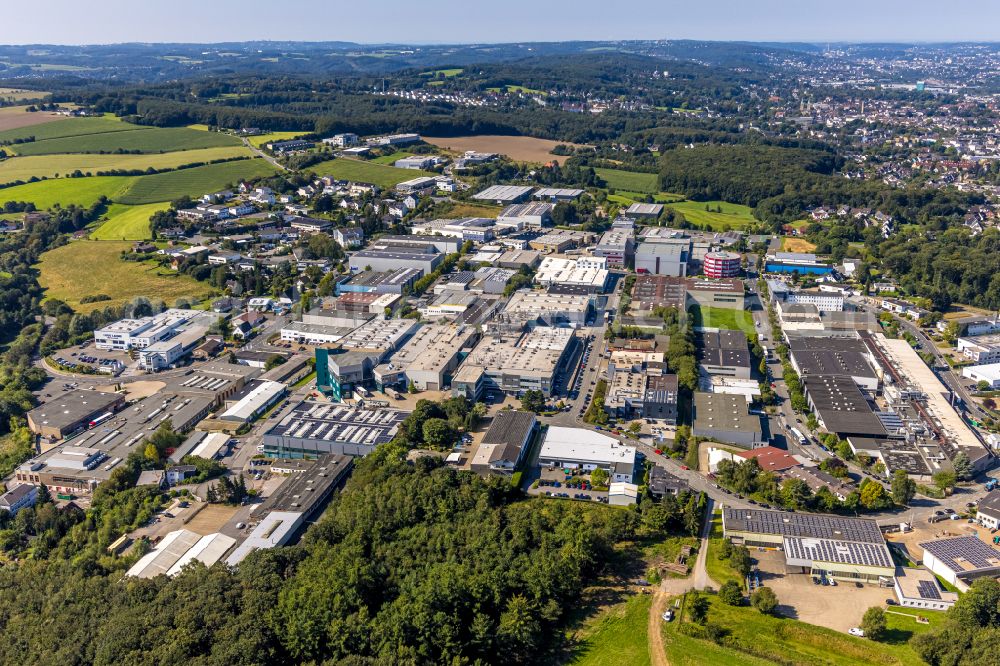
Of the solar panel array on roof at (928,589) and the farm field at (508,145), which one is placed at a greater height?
the farm field at (508,145)

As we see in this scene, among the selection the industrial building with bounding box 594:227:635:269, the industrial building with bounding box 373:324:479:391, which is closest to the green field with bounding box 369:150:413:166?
the industrial building with bounding box 594:227:635:269

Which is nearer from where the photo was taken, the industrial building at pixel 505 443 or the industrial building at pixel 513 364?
the industrial building at pixel 505 443

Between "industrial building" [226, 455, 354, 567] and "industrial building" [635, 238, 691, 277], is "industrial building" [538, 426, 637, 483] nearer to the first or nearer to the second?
"industrial building" [226, 455, 354, 567]

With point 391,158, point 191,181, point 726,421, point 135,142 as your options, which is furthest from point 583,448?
point 135,142

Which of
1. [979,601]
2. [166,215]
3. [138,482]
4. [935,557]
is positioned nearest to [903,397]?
[935,557]

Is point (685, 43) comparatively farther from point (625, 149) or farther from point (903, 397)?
point (903, 397)

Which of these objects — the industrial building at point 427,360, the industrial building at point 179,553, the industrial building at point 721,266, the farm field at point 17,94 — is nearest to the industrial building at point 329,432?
the industrial building at point 427,360

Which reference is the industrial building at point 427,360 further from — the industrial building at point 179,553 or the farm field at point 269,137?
the farm field at point 269,137
